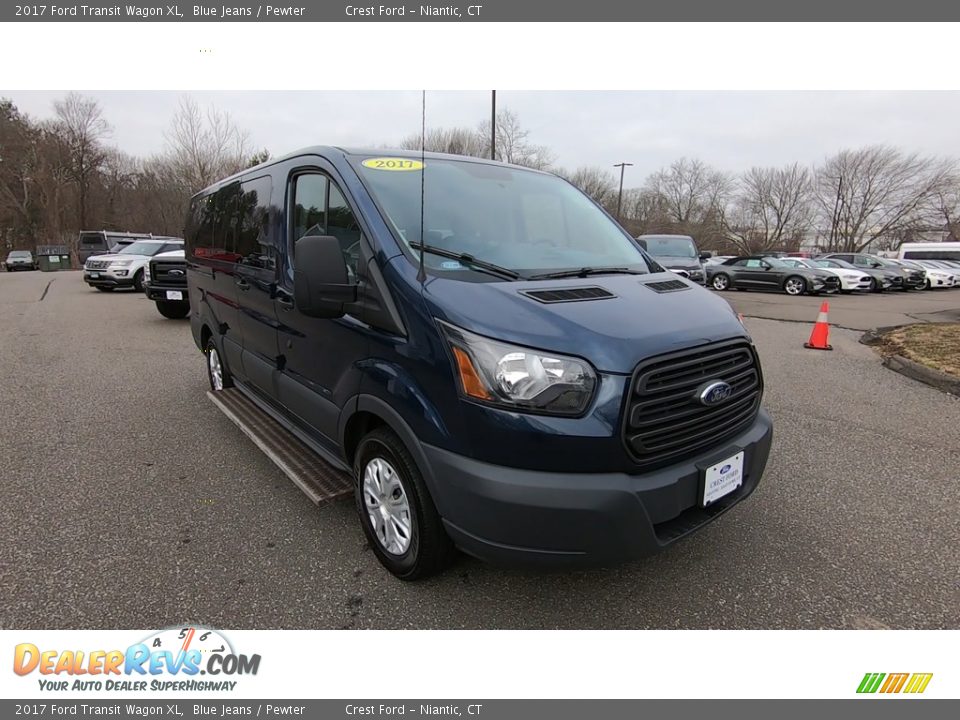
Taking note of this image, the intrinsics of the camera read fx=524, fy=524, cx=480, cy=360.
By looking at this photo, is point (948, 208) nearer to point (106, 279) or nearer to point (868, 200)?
point (868, 200)

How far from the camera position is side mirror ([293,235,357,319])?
2359mm

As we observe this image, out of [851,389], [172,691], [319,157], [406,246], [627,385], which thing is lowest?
[172,691]

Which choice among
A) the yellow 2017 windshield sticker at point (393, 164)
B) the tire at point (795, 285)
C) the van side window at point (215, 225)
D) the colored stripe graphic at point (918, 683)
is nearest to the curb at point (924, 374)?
the colored stripe graphic at point (918, 683)

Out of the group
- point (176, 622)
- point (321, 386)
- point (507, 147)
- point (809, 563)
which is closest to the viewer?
point (176, 622)

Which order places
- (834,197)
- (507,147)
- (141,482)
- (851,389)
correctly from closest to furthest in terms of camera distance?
1. (141,482)
2. (851,389)
3. (507,147)
4. (834,197)

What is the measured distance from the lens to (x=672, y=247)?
14.5 meters

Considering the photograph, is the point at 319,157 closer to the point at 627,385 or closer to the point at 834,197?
the point at 627,385

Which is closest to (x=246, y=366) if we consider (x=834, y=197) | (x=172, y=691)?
(x=172, y=691)

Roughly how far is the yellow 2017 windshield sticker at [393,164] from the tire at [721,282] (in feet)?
68.0

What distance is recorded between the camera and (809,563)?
8.84 feet

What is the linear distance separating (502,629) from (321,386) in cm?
156

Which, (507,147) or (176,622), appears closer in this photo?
(176,622)

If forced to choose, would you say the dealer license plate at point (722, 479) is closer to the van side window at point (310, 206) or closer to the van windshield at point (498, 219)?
the van windshield at point (498, 219)

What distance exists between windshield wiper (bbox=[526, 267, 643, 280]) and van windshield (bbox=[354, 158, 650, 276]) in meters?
0.04
